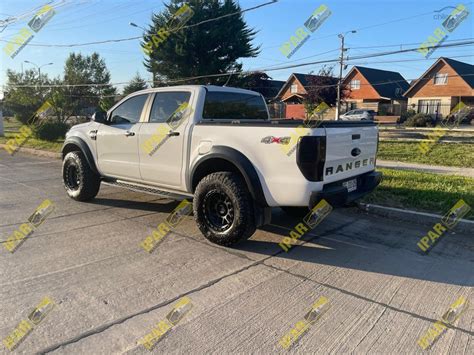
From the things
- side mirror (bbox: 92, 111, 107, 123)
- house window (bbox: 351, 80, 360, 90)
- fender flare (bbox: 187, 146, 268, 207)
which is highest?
house window (bbox: 351, 80, 360, 90)

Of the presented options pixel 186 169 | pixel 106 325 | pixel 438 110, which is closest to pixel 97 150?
pixel 186 169

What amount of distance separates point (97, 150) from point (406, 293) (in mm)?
4900

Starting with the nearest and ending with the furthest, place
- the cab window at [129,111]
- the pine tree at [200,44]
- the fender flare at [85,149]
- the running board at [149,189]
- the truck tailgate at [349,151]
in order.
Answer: the truck tailgate at [349,151] < the running board at [149,189] < the cab window at [129,111] < the fender flare at [85,149] < the pine tree at [200,44]

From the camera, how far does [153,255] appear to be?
13.8ft

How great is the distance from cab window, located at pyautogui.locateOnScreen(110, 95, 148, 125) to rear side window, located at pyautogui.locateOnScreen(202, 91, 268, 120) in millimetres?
1127

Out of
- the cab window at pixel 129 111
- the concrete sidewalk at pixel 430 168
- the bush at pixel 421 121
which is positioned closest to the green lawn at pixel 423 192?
the concrete sidewalk at pixel 430 168

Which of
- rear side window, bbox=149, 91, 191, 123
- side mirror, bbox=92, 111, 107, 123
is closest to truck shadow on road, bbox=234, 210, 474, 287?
rear side window, bbox=149, 91, 191, 123

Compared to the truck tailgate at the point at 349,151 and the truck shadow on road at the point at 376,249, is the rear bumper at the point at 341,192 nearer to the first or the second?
the truck tailgate at the point at 349,151

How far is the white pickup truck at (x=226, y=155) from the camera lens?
12.8 ft

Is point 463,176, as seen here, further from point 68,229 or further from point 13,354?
point 13,354

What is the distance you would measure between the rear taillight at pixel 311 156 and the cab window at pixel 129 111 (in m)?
2.83

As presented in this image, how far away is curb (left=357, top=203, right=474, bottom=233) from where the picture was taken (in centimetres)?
519

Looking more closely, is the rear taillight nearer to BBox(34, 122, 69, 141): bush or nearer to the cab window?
the cab window

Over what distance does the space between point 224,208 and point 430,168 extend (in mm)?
6994
